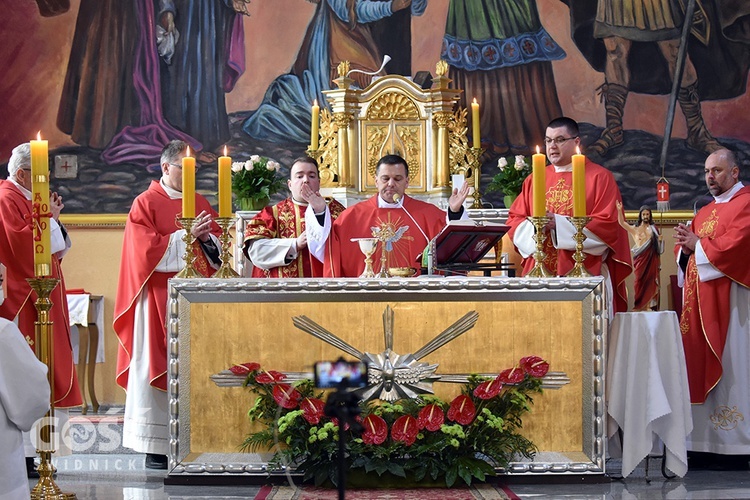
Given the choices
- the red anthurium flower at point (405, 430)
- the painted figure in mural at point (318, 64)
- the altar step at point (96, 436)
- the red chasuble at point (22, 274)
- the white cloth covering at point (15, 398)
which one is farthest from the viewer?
the painted figure in mural at point (318, 64)

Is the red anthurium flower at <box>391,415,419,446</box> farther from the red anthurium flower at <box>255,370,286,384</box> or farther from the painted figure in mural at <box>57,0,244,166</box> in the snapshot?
the painted figure in mural at <box>57,0,244,166</box>

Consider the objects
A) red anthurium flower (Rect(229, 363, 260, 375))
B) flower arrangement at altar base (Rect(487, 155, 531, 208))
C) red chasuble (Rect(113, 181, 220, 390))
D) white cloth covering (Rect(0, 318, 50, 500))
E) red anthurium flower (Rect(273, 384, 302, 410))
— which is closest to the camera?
white cloth covering (Rect(0, 318, 50, 500))

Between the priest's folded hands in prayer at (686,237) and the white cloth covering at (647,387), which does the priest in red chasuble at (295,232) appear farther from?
the priest's folded hands in prayer at (686,237)

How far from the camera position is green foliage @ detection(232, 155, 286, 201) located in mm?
8250

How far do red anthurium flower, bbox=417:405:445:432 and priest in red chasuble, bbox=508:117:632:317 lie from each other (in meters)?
1.35

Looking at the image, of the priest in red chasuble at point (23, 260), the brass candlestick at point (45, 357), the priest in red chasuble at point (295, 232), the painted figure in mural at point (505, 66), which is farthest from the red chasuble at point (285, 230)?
the painted figure in mural at point (505, 66)

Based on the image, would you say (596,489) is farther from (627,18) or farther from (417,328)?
(627,18)

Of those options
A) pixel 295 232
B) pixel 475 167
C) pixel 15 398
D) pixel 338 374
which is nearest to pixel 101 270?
pixel 295 232

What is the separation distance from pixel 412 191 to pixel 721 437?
2965 mm

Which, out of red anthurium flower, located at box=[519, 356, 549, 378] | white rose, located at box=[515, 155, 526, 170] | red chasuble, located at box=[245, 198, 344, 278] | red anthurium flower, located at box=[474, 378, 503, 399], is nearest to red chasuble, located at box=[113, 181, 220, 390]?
red chasuble, located at box=[245, 198, 344, 278]

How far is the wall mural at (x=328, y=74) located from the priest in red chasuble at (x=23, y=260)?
298cm

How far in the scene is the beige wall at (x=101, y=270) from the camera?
9250 mm

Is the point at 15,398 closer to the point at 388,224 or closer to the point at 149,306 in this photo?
the point at 149,306

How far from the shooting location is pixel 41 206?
15.8 feet
